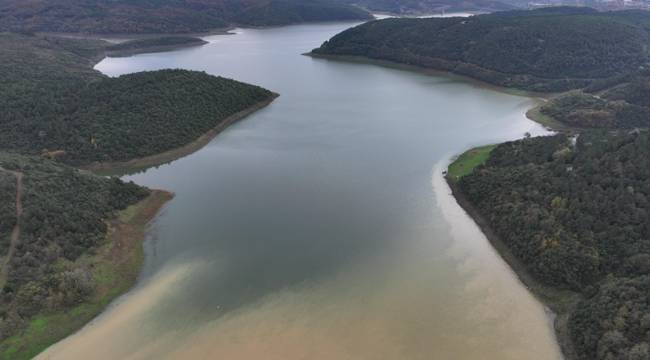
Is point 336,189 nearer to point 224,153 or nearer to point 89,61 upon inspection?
point 224,153

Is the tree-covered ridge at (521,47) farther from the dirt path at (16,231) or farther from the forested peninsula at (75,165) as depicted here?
the dirt path at (16,231)

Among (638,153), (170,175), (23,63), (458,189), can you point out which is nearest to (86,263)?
(170,175)

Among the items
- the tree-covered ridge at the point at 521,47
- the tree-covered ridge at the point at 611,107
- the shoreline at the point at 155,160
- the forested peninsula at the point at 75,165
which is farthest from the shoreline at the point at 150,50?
the tree-covered ridge at the point at 611,107

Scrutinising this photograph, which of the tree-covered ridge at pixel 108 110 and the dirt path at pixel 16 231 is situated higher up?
the tree-covered ridge at pixel 108 110

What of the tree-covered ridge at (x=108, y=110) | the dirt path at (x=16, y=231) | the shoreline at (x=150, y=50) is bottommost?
the dirt path at (x=16, y=231)

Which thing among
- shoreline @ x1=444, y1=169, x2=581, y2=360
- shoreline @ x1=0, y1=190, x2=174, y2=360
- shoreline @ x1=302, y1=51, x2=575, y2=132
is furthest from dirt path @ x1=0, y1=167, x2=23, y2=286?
shoreline @ x1=302, y1=51, x2=575, y2=132

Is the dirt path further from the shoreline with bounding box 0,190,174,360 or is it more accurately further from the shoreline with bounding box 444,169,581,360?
the shoreline with bounding box 444,169,581,360
